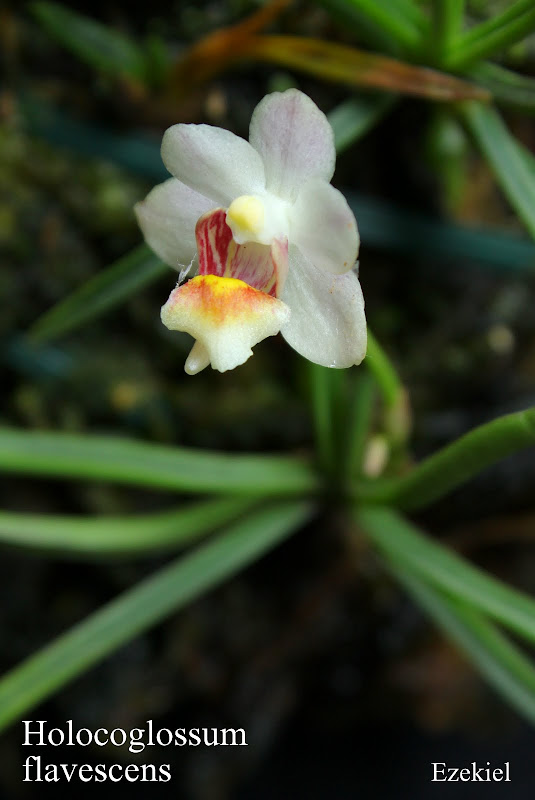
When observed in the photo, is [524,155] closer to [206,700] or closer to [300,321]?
[300,321]

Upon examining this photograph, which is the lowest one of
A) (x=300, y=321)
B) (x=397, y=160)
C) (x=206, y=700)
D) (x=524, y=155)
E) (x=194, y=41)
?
(x=206, y=700)

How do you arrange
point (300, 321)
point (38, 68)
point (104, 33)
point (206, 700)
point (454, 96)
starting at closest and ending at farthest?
point (300, 321) → point (454, 96) → point (104, 33) → point (38, 68) → point (206, 700)

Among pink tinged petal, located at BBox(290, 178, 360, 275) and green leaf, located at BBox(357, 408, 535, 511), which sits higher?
pink tinged petal, located at BBox(290, 178, 360, 275)

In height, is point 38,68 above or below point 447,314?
above

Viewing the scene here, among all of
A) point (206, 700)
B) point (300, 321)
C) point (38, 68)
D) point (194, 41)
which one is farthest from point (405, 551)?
point (38, 68)

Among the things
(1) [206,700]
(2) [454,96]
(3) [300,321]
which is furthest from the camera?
(1) [206,700]

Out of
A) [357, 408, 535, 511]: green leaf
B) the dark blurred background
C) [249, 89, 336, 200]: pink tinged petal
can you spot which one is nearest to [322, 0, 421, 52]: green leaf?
the dark blurred background

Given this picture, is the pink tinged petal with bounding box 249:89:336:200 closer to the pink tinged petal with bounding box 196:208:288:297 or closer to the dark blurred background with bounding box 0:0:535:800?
the pink tinged petal with bounding box 196:208:288:297
